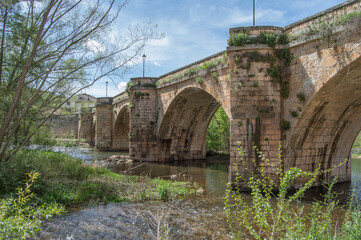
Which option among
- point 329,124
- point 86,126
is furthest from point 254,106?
point 86,126

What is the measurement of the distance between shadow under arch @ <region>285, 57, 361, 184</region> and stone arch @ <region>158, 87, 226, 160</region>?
855cm

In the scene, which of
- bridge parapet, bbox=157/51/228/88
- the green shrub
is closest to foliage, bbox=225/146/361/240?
the green shrub

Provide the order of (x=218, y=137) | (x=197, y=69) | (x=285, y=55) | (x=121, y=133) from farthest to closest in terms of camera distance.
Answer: (x=121, y=133)
(x=218, y=137)
(x=197, y=69)
(x=285, y=55)

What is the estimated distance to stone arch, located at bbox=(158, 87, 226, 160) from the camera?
19828 mm

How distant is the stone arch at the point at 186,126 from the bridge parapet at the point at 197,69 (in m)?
1.34

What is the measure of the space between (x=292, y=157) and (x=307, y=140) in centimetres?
89

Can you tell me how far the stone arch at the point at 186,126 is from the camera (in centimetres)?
1983

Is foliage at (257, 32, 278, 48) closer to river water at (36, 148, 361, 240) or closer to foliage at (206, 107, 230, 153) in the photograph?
river water at (36, 148, 361, 240)

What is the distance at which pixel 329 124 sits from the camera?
11.1m

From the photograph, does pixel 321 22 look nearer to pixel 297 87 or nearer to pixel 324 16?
pixel 324 16

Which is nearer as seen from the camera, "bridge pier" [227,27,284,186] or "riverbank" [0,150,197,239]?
"riverbank" [0,150,197,239]

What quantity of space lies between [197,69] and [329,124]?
22.6 ft

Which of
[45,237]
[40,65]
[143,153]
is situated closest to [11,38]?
[40,65]

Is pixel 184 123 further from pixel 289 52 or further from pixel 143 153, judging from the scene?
pixel 289 52
